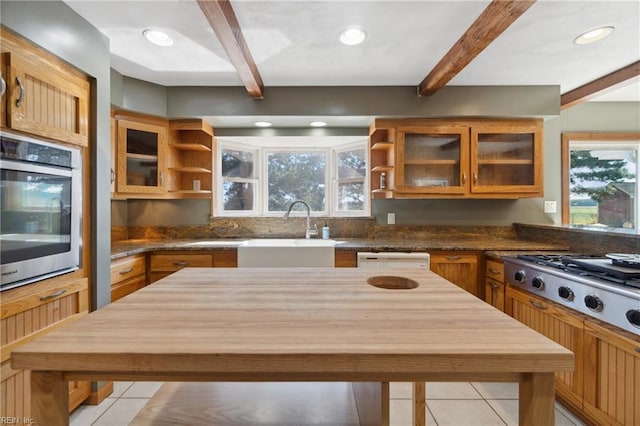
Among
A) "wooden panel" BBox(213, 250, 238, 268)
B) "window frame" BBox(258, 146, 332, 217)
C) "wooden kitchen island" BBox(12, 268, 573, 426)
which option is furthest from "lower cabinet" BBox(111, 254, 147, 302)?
"wooden kitchen island" BBox(12, 268, 573, 426)

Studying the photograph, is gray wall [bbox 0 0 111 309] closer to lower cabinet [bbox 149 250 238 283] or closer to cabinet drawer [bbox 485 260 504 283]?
lower cabinet [bbox 149 250 238 283]

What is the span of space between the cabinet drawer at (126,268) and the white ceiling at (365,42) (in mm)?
1539

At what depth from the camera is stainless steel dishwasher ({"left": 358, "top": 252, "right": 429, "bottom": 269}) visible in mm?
2494

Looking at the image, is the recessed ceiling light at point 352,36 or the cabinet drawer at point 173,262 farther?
the cabinet drawer at point 173,262

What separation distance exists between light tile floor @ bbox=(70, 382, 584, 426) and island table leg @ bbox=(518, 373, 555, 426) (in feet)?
4.06

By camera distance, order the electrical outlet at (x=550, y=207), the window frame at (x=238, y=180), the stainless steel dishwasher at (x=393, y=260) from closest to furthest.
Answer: the stainless steel dishwasher at (x=393, y=260) < the electrical outlet at (x=550, y=207) < the window frame at (x=238, y=180)

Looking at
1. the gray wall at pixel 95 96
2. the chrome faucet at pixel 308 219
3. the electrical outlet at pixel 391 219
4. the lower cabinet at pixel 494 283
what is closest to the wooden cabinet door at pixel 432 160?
the electrical outlet at pixel 391 219

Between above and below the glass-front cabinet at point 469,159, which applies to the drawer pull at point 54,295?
below

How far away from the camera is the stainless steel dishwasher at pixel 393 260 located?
249 cm

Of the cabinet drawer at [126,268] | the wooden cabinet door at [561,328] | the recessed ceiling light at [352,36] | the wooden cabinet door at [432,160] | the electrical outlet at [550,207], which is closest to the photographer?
the wooden cabinet door at [561,328]

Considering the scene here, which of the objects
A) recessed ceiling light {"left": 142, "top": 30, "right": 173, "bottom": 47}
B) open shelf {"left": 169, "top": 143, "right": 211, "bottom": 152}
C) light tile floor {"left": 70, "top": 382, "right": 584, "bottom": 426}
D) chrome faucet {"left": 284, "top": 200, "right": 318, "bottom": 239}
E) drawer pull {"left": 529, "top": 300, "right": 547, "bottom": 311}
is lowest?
light tile floor {"left": 70, "top": 382, "right": 584, "bottom": 426}

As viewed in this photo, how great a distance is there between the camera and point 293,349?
0.68 meters

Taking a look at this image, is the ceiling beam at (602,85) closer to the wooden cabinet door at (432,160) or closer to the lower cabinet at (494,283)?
the wooden cabinet door at (432,160)

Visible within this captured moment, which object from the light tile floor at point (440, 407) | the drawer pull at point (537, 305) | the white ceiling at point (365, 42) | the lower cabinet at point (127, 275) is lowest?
the light tile floor at point (440, 407)
